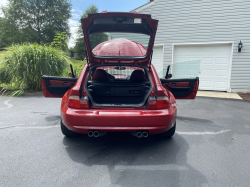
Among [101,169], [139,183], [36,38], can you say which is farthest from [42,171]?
[36,38]

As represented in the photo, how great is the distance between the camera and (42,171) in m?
2.03

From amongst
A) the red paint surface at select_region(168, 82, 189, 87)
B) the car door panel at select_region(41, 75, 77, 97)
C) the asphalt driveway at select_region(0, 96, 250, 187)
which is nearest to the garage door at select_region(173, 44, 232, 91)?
the asphalt driveway at select_region(0, 96, 250, 187)

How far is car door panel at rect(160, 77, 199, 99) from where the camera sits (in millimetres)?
3184

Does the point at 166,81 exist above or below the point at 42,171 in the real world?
above

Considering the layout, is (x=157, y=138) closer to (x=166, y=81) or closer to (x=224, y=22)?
(x=166, y=81)

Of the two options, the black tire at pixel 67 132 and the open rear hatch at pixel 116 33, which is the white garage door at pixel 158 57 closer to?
the open rear hatch at pixel 116 33

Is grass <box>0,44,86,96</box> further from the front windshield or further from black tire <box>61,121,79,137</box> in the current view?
black tire <box>61,121,79,137</box>

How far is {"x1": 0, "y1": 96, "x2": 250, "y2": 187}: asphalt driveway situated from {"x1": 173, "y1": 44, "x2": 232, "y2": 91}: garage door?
194 inches

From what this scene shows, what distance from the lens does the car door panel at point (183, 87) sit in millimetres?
3184

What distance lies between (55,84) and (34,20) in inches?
1052

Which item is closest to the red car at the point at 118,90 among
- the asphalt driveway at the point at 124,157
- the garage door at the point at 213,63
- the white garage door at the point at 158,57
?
the asphalt driveway at the point at 124,157

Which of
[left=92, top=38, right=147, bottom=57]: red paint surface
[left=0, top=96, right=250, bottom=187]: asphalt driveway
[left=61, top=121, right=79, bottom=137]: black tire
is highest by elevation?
[left=92, top=38, right=147, bottom=57]: red paint surface

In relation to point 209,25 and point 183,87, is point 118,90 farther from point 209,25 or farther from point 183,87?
point 209,25

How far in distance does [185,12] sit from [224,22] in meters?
1.81
